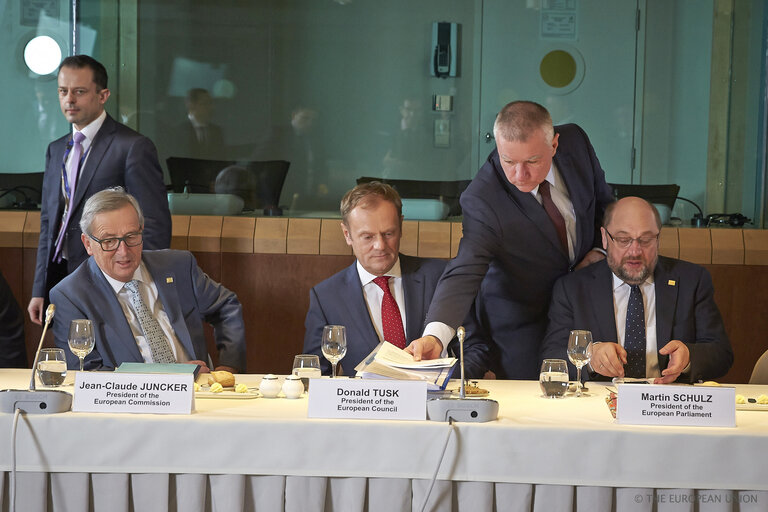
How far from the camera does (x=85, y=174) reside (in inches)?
148

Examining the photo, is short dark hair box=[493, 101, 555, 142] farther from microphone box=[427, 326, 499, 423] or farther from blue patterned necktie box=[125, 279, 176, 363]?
blue patterned necktie box=[125, 279, 176, 363]

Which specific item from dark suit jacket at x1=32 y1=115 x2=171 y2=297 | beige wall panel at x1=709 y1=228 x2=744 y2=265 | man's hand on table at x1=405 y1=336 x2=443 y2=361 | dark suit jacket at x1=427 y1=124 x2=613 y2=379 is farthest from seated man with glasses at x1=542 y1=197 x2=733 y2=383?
dark suit jacket at x1=32 y1=115 x2=171 y2=297

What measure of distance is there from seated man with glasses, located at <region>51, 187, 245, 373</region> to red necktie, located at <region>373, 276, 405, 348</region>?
50 centimetres

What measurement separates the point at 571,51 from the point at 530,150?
224 centimetres

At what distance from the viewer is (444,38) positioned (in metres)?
4.80

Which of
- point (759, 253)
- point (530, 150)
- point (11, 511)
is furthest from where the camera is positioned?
point (759, 253)

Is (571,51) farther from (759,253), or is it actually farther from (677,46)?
(759,253)

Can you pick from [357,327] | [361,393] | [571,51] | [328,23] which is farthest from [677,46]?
[361,393]

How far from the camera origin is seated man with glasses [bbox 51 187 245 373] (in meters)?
2.78

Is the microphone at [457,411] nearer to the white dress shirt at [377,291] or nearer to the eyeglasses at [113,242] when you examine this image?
the white dress shirt at [377,291]

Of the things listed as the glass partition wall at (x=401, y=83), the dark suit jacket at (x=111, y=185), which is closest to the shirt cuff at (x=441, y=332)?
the dark suit jacket at (x=111, y=185)

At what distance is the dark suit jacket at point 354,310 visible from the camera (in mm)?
2838

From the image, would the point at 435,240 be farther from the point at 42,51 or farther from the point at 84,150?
the point at 42,51

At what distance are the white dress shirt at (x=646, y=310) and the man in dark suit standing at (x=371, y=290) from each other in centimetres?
57
